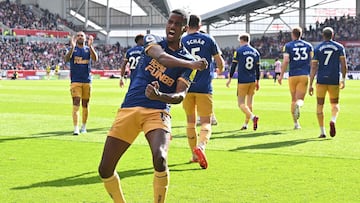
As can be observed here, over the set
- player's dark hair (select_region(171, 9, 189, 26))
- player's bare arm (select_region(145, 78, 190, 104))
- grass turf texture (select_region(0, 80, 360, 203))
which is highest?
player's dark hair (select_region(171, 9, 189, 26))

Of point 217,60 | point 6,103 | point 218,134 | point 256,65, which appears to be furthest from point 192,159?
point 6,103

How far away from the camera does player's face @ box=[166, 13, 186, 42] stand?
21.8ft

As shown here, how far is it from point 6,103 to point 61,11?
68.5 meters

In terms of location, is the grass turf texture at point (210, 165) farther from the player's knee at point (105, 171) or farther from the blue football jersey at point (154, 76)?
the blue football jersey at point (154, 76)

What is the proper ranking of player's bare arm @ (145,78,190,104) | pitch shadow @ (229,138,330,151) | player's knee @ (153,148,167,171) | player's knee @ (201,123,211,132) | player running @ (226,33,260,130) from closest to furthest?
player's bare arm @ (145,78,190,104) < player's knee @ (153,148,167,171) < player's knee @ (201,123,211,132) < pitch shadow @ (229,138,330,151) < player running @ (226,33,260,130)

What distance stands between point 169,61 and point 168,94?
341 mm

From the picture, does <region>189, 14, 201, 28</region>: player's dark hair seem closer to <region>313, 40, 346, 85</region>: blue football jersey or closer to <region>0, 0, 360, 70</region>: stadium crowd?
<region>313, 40, 346, 85</region>: blue football jersey

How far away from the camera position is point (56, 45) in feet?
264

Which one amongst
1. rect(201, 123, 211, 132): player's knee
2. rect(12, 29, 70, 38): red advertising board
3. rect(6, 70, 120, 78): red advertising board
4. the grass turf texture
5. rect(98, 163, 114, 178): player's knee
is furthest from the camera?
rect(12, 29, 70, 38): red advertising board

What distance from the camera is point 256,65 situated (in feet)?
53.6

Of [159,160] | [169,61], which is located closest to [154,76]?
[169,61]

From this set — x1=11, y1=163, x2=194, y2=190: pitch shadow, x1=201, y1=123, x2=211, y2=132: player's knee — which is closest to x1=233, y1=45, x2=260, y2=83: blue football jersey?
x1=201, y1=123, x2=211, y2=132: player's knee

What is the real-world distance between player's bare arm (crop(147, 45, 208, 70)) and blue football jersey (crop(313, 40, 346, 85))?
8380mm

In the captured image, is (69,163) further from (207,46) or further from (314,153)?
(314,153)
